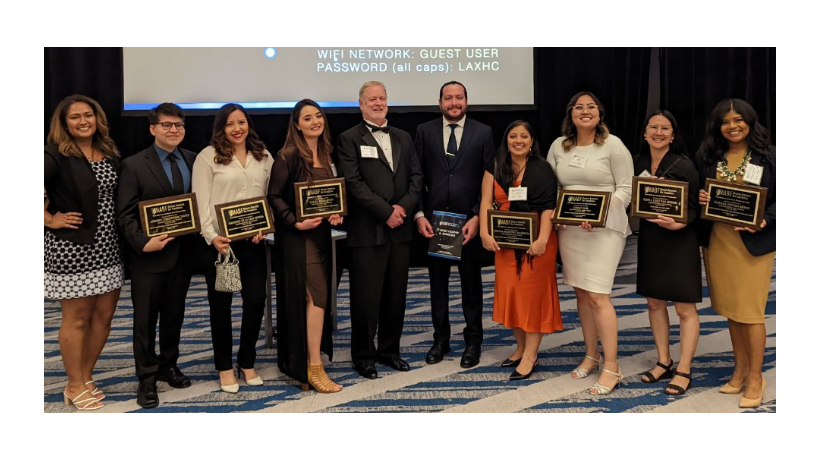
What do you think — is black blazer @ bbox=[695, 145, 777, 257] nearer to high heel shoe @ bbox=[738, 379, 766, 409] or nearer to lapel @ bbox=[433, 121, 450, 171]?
high heel shoe @ bbox=[738, 379, 766, 409]

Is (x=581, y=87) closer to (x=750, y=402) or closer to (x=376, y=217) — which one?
(x=376, y=217)

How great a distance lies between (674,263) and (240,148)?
7.69 feet

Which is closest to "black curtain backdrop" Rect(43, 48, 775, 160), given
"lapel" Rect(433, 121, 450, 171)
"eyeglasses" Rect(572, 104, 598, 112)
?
"lapel" Rect(433, 121, 450, 171)

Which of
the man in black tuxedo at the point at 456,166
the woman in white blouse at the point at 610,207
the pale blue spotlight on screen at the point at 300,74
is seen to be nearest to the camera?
the woman in white blouse at the point at 610,207

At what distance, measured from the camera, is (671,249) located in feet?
11.7

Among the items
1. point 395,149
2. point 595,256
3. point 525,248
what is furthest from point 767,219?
point 395,149

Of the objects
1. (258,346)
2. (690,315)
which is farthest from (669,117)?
(258,346)

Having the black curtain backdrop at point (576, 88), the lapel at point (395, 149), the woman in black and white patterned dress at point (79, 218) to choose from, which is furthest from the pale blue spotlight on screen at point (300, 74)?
the woman in black and white patterned dress at point (79, 218)

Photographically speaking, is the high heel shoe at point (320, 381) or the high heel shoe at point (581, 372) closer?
the high heel shoe at point (320, 381)

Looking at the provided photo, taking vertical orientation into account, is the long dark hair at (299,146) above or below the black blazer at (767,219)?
above

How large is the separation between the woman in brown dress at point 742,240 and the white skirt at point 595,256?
18.2 inches

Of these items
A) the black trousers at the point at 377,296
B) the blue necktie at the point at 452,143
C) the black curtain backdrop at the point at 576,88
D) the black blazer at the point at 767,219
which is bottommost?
the black trousers at the point at 377,296

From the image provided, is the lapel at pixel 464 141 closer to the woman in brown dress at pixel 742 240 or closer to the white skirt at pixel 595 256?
the white skirt at pixel 595 256

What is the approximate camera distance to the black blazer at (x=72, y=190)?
3.19m
